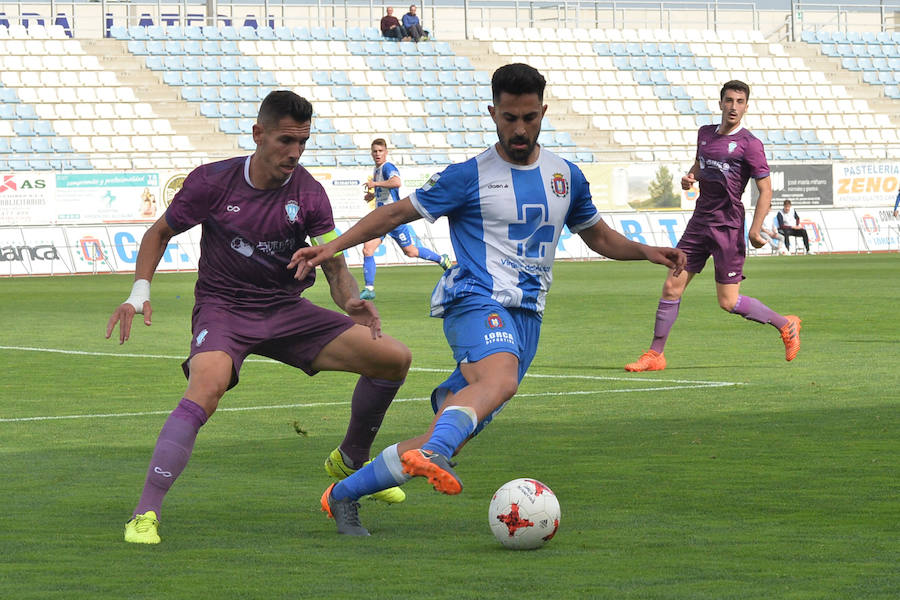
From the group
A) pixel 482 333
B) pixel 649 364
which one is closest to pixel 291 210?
pixel 482 333

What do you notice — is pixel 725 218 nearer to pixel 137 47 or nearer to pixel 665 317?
pixel 665 317

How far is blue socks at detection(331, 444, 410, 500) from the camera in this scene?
557cm

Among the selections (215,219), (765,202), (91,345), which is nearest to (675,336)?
(765,202)

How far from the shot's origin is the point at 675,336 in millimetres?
16125

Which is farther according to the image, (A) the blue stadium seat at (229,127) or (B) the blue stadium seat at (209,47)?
(B) the blue stadium seat at (209,47)

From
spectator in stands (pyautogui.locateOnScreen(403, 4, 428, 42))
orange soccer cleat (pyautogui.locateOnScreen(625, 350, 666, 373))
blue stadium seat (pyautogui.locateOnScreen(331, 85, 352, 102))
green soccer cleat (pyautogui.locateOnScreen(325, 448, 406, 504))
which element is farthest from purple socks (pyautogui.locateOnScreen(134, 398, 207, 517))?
spectator in stands (pyautogui.locateOnScreen(403, 4, 428, 42))

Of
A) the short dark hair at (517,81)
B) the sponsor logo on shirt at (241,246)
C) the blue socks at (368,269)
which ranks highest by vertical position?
the short dark hair at (517,81)

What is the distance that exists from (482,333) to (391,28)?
39866 mm

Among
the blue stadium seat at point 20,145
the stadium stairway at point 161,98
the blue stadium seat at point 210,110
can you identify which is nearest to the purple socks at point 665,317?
the blue stadium seat at point 20,145

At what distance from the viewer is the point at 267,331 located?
6.34m

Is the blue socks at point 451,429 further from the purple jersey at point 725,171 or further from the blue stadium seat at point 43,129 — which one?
the blue stadium seat at point 43,129

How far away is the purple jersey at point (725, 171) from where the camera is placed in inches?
491

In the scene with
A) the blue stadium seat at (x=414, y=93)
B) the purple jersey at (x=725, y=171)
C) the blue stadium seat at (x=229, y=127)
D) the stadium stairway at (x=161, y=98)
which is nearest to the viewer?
the purple jersey at (x=725, y=171)

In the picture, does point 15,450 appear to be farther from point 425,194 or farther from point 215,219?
point 425,194
